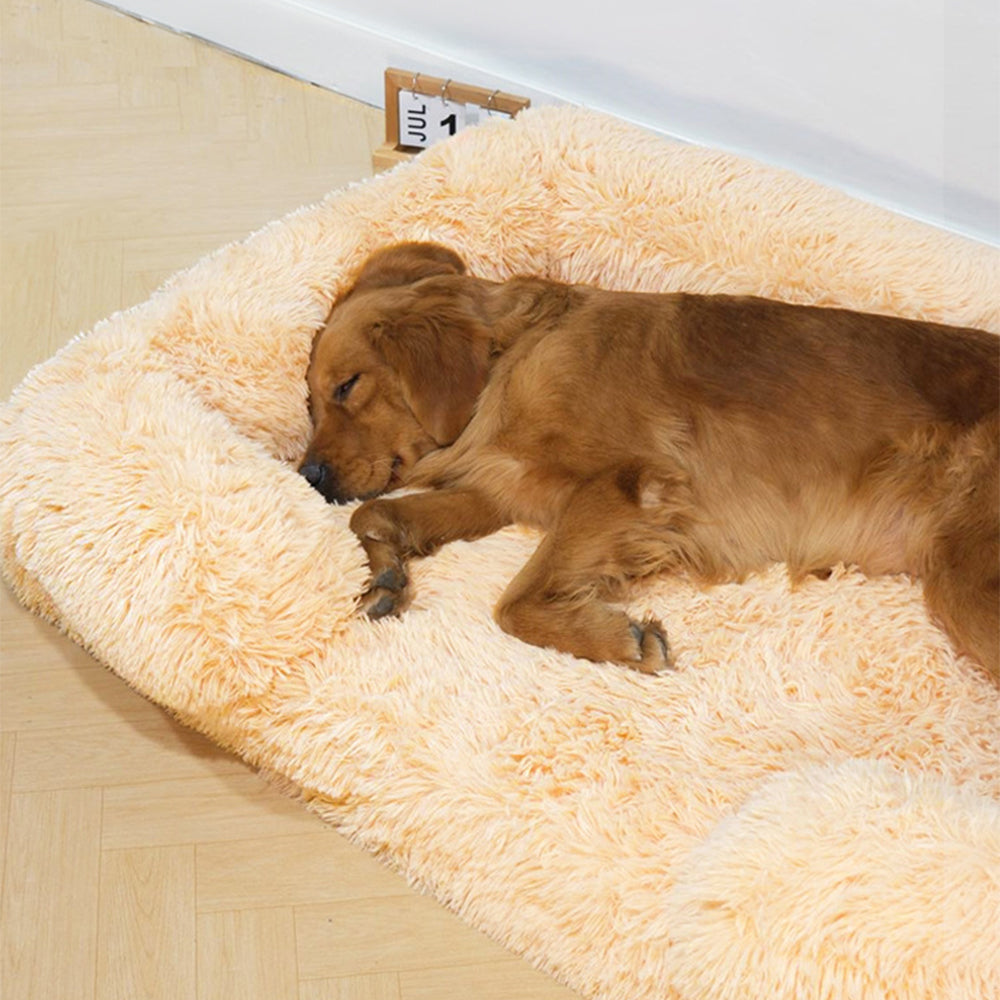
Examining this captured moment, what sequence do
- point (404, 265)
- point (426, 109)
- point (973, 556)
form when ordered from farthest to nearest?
1. point (426, 109)
2. point (404, 265)
3. point (973, 556)

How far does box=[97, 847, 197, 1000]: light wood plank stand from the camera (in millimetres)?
2451

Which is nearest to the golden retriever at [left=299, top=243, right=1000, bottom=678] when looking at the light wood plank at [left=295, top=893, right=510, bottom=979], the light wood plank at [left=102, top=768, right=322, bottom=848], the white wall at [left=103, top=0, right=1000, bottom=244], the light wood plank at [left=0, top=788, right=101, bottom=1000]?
the light wood plank at [left=102, top=768, right=322, bottom=848]

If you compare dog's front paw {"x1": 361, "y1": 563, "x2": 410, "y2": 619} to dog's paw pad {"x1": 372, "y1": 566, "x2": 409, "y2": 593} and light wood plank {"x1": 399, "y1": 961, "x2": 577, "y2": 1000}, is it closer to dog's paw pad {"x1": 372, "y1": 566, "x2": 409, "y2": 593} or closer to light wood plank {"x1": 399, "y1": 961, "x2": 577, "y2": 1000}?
dog's paw pad {"x1": 372, "y1": 566, "x2": 409, "y2": 593}

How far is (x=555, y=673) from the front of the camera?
2.71m

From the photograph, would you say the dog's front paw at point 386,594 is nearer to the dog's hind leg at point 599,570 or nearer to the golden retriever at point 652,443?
the golden retriever at point 652,443

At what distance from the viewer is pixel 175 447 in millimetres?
2857

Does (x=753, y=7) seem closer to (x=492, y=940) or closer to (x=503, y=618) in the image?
(x=503, y=618)

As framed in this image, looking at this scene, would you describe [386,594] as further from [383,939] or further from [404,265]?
[404,265]

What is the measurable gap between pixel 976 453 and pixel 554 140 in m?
1.37

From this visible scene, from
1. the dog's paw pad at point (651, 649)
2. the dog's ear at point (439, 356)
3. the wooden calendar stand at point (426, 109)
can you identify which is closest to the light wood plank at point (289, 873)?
the dog's paw pad at point (651, 649)

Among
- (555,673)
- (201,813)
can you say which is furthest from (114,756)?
(555,673)

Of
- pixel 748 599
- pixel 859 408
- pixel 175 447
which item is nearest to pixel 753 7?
pixel 859 408

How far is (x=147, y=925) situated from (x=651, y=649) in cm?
105

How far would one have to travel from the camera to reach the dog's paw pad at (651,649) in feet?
9.12
